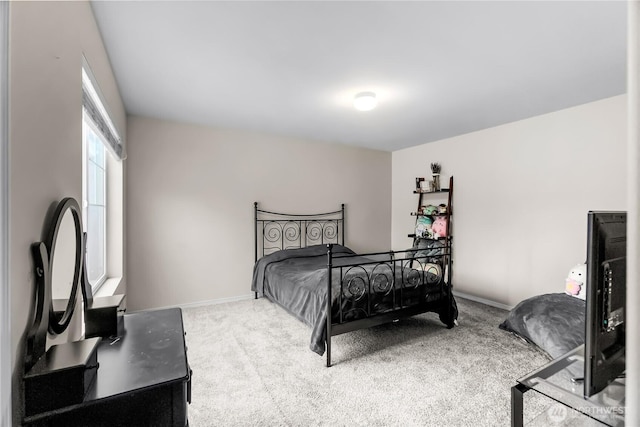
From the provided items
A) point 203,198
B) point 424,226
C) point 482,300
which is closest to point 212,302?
point 203,198

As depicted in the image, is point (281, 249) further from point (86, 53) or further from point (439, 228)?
point (86, 53)

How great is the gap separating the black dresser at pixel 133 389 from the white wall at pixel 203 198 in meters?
2.71

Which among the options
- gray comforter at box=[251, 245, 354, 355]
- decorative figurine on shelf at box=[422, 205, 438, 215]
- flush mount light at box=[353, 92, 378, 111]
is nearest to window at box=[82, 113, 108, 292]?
gray comforter at box=[251, 245, 354, 355]

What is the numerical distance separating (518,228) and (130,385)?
4057mm

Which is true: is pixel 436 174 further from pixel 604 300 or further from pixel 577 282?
pixel 604 300

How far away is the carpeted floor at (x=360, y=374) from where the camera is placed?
6.01ft

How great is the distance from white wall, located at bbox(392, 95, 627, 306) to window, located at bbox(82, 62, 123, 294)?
411cm

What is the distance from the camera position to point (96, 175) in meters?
2.57

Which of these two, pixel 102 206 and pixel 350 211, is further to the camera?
pixel 350 211

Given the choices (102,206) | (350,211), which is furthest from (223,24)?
(350,211)

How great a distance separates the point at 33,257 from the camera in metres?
0.92

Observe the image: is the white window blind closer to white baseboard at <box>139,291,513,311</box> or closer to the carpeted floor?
the carpeted floor

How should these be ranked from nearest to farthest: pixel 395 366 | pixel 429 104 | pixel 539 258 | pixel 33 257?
pixel 33 257 < pixel 395 366 < pixel 429 104 < pixel 539 258

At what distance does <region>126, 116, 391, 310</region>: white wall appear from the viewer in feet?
11.7
